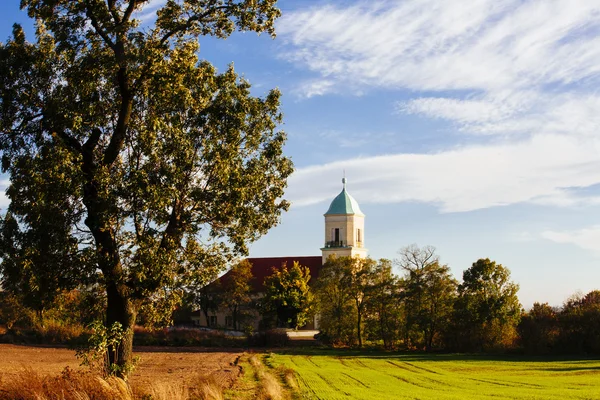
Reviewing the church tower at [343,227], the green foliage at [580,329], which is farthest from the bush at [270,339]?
the church tower at [343,227]

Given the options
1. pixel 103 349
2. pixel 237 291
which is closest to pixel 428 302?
pixel 237 291

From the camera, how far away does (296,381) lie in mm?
30734

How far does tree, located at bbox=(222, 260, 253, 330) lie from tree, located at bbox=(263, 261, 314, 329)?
10.6ft

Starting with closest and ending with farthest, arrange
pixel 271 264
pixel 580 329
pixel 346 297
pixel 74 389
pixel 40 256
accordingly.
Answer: pixel 74 389
pixel 40 256
pixel 580 329
pixel 346 297
pixel 271 264

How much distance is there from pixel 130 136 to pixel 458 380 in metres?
21.7

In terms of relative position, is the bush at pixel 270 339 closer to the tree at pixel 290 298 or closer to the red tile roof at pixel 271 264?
the tree at pixel 290 298

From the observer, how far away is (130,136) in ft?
74.4

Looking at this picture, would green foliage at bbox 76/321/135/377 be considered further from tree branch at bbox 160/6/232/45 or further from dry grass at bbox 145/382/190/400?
tree branch at bbox 160/6/232/45

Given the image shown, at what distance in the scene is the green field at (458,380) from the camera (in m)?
27.1

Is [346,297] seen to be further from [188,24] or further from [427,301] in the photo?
[188,24]

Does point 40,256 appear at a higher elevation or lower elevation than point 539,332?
higher

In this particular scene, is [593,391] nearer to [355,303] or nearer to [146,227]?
[146,227]

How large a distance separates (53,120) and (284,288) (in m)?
63.4

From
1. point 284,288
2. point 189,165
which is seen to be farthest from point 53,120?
point 284,288
